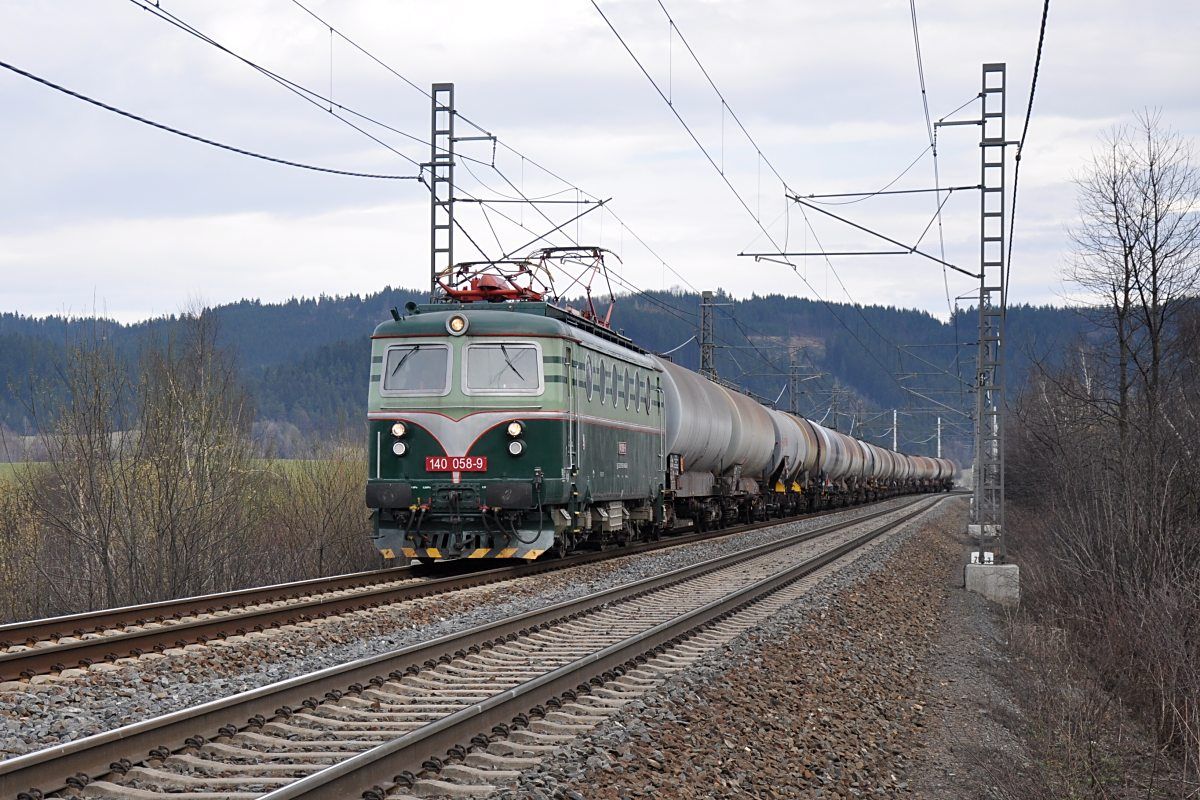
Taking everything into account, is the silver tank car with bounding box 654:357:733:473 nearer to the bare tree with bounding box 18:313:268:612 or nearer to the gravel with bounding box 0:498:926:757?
the gravel with bounding box 0:498:926:757

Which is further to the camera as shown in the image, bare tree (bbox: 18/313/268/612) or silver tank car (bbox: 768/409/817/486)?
silver tank car (bbox: 768/409/817/486)

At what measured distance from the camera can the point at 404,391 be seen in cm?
1631

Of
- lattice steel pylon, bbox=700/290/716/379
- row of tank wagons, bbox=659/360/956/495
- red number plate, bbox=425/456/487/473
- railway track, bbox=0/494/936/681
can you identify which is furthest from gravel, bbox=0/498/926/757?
lattice steel pylon, bbox=700/290/716/379

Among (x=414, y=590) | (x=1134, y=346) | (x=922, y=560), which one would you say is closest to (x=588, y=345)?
(x=414, y=590)

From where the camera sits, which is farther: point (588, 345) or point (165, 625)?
point (588, 345)

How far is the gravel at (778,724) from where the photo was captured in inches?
258

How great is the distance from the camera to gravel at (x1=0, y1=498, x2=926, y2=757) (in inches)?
→ 293

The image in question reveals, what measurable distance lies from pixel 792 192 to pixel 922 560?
7.11 m

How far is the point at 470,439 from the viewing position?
52.5 feet

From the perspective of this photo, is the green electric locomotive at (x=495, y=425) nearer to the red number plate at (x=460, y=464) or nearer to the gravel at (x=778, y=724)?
the red number plate at (x=460, y=464)

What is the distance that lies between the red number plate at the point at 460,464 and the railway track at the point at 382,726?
4306 millimetres

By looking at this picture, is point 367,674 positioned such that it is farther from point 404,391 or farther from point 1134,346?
point 1134,346

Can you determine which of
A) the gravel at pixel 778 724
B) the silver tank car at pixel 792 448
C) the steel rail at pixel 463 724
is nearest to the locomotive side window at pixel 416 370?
the steel rail at pixel 463 724

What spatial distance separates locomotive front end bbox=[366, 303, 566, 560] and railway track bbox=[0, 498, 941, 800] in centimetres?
421
